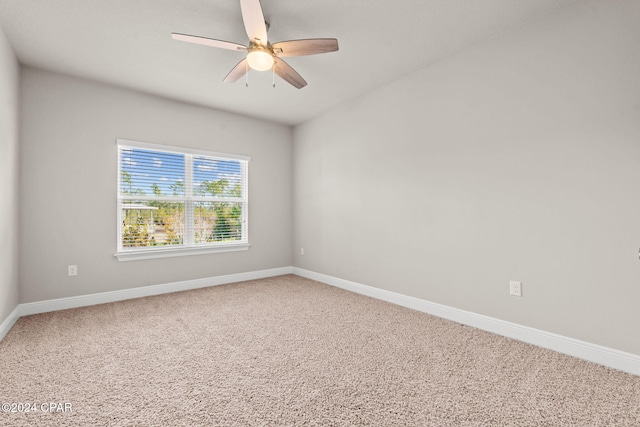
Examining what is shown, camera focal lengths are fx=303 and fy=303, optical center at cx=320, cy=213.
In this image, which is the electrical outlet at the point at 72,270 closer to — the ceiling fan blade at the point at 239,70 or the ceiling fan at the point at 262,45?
the ceiling fan blade at the point at 239,70

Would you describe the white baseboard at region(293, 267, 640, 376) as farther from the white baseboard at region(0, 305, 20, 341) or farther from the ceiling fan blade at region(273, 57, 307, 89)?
the white baseboard at region(0, 305, 20, 341)

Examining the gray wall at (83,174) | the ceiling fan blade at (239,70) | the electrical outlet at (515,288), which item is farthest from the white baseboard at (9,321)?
the electrical outlet at (515,288)

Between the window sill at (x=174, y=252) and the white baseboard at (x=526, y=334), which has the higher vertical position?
the window sill at (x=174, y=252)

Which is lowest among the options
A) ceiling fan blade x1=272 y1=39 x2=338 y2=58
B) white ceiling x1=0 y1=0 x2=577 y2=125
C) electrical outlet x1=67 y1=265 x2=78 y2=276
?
electrical outlet x1=67 y1=265 x2=78 y2=276

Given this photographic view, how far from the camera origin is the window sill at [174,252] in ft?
12.1

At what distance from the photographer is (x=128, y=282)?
3.70 m

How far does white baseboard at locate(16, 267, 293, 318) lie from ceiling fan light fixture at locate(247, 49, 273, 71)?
3004mm

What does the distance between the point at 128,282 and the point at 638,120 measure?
4927mm

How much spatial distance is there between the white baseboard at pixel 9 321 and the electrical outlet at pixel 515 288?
13.8ft

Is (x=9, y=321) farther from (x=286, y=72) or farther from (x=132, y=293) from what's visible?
(x=286, y=72)

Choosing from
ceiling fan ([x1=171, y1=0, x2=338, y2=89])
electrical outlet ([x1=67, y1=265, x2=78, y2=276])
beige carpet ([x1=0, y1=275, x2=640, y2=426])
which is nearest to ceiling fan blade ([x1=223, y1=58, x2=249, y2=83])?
ceiling fan ([x1=171, y1=0, x2=338, y2=89])

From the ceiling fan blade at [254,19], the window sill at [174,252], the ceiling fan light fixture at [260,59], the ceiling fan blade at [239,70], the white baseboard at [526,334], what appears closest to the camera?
the ceiling fan blade at [254,19]

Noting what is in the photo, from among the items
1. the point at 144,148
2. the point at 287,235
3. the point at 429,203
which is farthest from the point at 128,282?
the point at 429,203

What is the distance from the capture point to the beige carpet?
153cm
